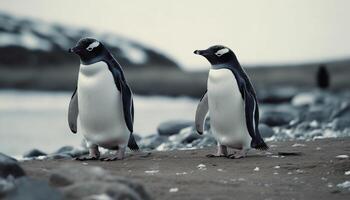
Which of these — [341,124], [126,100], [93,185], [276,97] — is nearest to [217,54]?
[126,100]

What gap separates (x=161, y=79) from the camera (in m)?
26.8

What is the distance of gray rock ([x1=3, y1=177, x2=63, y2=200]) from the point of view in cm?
336

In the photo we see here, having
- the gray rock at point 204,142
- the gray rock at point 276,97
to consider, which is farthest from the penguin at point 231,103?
the gray rock at point 276,97

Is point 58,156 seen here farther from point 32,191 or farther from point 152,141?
point 32,191

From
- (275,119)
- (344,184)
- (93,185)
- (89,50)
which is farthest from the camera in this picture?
(275,119)

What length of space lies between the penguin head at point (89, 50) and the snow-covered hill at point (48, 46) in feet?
70.3

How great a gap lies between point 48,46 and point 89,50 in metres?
23.8

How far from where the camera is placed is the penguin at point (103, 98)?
5434 mm

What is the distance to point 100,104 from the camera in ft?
17.9

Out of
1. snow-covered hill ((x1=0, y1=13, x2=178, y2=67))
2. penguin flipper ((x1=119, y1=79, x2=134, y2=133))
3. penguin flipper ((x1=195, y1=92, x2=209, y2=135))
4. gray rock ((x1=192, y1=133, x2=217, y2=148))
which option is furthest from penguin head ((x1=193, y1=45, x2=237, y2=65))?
snow-covered hill ((x1=0, y1=13, x2=178, y2=67))

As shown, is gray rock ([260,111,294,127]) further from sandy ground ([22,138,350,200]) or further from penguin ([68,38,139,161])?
penguin ([68,38,139,161])

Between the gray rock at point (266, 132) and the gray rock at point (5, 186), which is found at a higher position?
the gray rock at point (5, 186)

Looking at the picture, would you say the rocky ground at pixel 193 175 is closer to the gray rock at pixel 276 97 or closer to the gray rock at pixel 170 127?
the gray rock at pixel 170 127

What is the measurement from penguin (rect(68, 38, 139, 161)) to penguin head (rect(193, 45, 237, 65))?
63 centimetres
